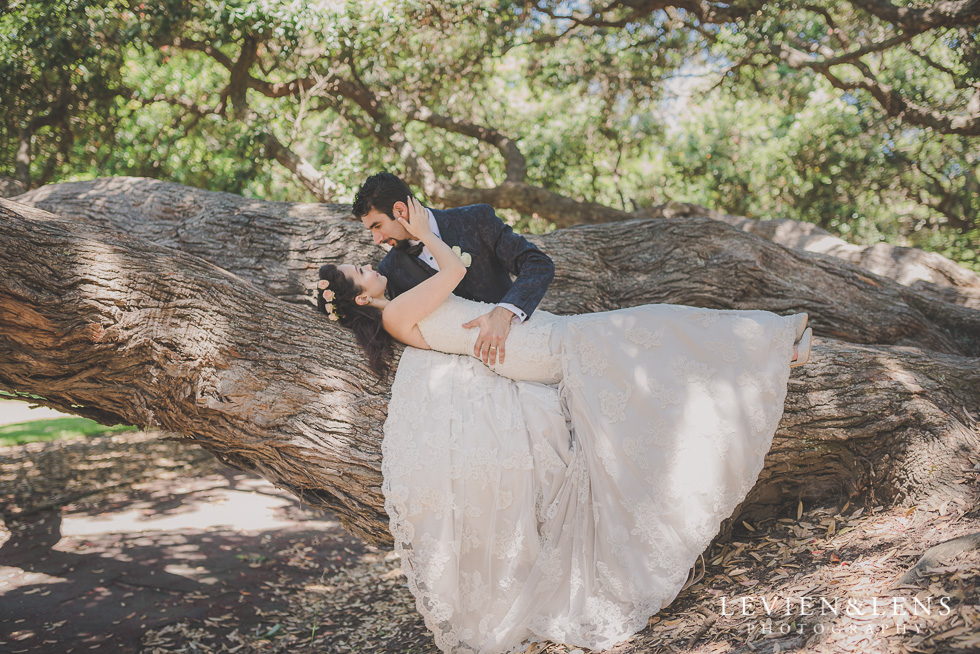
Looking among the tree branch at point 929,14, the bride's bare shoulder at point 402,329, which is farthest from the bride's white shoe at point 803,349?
the tree branch at point 929,14

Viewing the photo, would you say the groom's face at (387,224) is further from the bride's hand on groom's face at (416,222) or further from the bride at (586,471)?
the bride at (586,471)

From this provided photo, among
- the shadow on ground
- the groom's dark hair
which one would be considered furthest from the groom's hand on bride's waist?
the shadow on ground

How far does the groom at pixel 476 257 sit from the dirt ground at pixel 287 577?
1.68m

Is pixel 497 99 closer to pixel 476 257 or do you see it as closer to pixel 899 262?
pixel 899 262

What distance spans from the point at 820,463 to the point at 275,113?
7057 mm

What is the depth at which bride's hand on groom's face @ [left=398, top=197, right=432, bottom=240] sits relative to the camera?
3521 mm

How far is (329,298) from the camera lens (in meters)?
3.68

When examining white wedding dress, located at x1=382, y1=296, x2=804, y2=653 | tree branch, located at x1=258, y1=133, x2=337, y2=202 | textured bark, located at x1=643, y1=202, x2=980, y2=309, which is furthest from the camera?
tree branch, located at x1=258, y1=133, x2=337, y2=202

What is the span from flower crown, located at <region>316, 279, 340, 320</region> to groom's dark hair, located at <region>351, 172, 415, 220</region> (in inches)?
17.2

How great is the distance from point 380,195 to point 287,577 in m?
3.91

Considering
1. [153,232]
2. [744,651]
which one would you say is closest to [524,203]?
[153,232]

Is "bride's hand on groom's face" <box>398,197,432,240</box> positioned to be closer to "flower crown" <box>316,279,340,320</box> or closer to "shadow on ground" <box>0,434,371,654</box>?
"flower crown" <box>316,279,340,320</box>

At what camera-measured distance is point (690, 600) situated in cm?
314

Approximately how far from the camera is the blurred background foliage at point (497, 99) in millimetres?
7047
